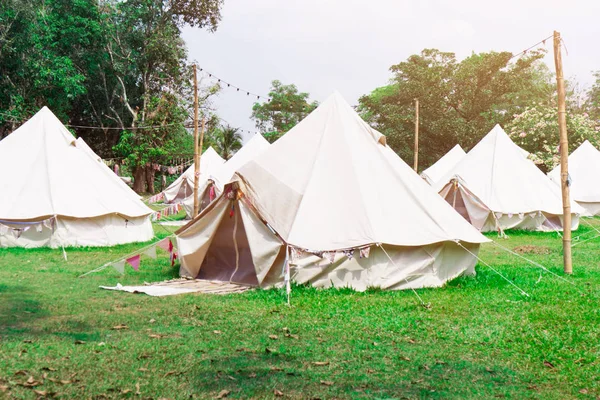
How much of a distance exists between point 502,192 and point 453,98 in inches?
1117

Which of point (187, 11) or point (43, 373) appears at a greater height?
point (187, 11)

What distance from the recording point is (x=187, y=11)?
36.4 metres

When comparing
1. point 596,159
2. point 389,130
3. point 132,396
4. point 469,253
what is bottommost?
point 132,396

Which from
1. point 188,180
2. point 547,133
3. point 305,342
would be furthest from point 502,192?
point 188,180

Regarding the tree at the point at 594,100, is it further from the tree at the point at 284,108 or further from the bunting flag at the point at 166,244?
the bunting flag at the point at 166,244

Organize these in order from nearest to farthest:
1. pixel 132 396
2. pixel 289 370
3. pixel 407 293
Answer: pixel 132 396 < pixel 289 370 < pixel 407 293

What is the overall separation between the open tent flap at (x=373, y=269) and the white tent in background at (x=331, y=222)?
0.02m

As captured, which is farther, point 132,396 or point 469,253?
point 469,253

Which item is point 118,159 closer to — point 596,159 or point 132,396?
point 596,159

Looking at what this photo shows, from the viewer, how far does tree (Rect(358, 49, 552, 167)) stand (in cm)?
4569

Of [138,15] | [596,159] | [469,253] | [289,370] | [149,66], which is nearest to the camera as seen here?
[289,370]

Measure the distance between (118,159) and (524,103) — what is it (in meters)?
31.1

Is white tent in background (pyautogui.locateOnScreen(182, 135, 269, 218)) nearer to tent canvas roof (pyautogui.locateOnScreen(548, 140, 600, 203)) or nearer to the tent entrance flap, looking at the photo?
the tent entrance flap

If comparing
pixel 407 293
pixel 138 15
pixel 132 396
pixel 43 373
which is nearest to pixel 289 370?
pixel 132 396
